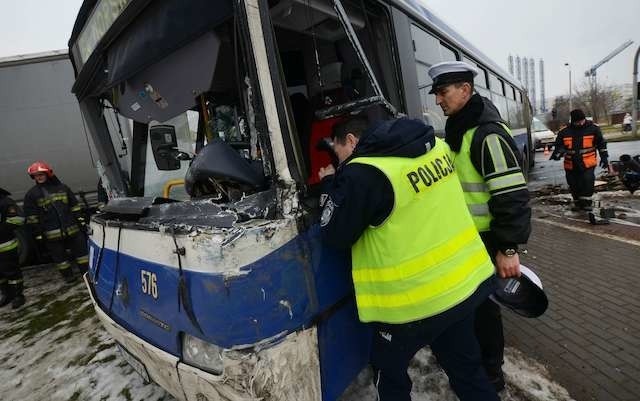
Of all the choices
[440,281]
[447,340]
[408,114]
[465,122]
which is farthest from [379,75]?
[447,340]

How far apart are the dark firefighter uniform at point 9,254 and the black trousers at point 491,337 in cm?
629

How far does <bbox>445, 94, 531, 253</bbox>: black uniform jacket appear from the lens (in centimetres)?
203

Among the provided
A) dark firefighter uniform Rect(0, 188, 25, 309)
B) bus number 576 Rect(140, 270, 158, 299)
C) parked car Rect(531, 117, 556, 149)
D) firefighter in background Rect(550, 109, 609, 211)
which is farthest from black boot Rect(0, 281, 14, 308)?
parked car Rect(531, 117, 556, 149)

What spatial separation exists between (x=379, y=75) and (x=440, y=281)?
1.64m

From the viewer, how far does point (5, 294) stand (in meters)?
5.61

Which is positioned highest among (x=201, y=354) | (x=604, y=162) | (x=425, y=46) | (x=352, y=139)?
(x=425, y=46)

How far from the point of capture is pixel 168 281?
176 centimetres

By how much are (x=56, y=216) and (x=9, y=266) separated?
92 cm

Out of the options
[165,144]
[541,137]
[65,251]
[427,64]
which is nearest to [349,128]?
[165,144]

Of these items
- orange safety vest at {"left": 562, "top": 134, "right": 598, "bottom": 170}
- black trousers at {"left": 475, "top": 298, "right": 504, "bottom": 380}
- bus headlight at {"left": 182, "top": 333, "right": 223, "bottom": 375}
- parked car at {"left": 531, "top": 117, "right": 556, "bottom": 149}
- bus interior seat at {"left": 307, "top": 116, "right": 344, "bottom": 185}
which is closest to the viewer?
bus headlight at {"left": 182, "top": 333, "right": 223, "bottom": 375}

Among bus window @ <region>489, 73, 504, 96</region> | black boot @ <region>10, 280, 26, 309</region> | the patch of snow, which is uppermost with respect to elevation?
bus window @ <region>489, 73, 504, 96</region>

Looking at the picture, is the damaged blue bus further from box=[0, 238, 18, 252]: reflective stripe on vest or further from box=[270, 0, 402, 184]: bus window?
box=[0, 238, 18, 252]: reflective stripe on vest

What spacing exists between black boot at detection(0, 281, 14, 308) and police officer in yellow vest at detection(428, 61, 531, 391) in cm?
654

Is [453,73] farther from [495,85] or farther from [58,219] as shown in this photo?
[58,219]
